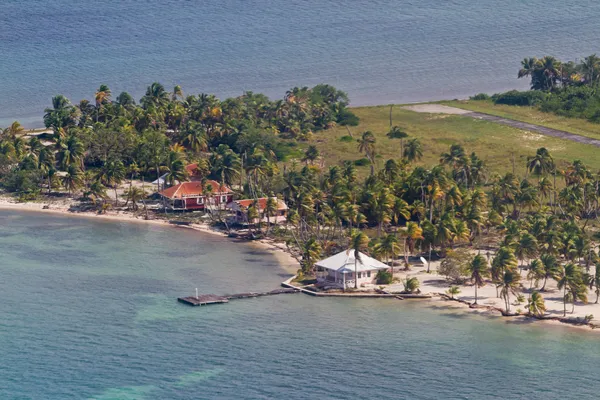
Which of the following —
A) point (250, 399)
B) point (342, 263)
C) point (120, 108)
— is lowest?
point (250, 399)

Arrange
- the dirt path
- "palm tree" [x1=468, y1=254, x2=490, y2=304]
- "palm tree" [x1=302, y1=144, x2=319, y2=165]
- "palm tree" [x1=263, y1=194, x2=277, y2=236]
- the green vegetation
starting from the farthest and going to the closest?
the green vegetation < the dirt path < "palm tree" [x1=302, y1=144, x2=319, y2=165] < "palm tree" [x1=263, y1=194, x2=277, y2=236] < "palm tree" [x1=468, y1=254, x2=490, y2=304]

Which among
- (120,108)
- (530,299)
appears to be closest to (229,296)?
(530,299)

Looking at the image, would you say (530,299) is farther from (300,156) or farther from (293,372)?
(300,156)

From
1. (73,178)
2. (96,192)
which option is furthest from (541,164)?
(73,178)

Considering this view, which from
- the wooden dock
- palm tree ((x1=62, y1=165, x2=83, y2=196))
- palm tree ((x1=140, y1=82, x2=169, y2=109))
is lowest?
the wooden dock

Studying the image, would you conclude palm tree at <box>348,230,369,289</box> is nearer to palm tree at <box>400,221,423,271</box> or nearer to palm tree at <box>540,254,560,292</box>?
palm tree at <box>400,221,423,271</box>

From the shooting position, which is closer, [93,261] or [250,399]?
[250,399]

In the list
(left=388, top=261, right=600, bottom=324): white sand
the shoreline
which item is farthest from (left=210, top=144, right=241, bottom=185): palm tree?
(left=388, top=261, right=600, bottom=324): white sand

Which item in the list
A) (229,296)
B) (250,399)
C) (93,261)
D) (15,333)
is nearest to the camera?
(250,399)
